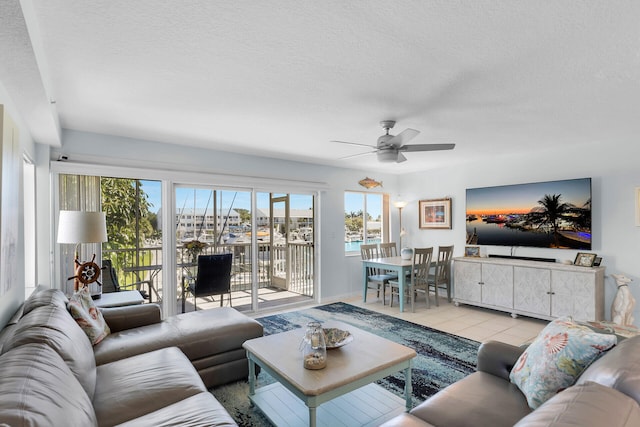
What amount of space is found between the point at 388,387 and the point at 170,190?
330cm

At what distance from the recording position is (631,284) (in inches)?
156

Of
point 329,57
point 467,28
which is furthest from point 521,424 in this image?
point 329,57

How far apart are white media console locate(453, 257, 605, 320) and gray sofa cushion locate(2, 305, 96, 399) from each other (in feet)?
15.7

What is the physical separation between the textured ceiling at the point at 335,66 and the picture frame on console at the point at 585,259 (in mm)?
1531

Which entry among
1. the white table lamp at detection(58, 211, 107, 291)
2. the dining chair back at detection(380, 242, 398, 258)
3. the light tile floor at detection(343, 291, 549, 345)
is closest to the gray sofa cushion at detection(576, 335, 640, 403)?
the light tile floor at detection(343, 291, 549, 345)

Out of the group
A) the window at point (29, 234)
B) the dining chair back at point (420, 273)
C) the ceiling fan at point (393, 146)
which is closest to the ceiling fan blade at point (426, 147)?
the ceiling fan at point (393, 146)

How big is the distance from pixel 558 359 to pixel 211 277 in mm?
3747

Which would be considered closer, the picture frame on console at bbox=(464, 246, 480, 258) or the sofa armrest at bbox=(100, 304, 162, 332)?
the sofa armrest at bbox=(100, 304, 162, 332)

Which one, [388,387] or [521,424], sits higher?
[521,424]

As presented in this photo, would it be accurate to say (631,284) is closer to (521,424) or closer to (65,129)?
(521,424)

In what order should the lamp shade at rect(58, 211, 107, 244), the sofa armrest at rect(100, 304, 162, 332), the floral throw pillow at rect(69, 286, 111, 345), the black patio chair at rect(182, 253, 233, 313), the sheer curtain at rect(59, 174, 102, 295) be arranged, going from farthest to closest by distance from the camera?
the black patio chair at rect(182, 253, 233, 313)
the sheer curtain at rect(59, 174, 102, 295)
the lamp shade at rect(58, 211, 107, 244)
the sofa armrest at rect(100, 304, 162, 332)
the floral throw pillow at rect(69, 286, 111, 345)

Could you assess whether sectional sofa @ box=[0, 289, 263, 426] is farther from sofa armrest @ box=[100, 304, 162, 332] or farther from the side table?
the side table

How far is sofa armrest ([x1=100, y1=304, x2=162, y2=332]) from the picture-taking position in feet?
9.02

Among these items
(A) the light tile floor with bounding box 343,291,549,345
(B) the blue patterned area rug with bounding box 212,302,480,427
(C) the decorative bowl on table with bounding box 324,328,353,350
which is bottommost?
(A) the light tile floor with bounding box 343,291,549,345
